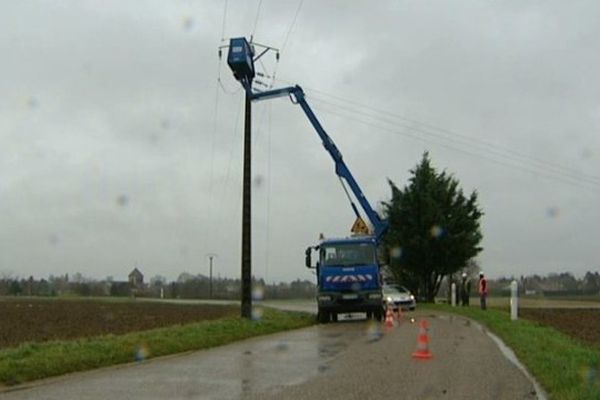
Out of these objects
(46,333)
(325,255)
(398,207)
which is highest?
(398,207)

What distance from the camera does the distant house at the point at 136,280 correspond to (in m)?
107

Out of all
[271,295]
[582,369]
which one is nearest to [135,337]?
[582,369]

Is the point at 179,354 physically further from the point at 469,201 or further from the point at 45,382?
the point at 469,201

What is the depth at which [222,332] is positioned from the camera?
2142cm

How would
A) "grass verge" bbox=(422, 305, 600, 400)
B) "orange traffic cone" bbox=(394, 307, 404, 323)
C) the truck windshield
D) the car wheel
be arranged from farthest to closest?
"orange traffic cone" bbox=(394, 307, 404, 323) → the car wheel → the truck windshield → "grass verge" bbox=(422, 305, 600, 400)

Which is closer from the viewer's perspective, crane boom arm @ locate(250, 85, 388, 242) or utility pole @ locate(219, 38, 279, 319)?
utility pole @ locate(219, 38, 279, 319)

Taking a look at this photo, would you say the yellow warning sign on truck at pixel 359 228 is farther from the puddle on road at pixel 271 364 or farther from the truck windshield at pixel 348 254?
the puddle on road at pixel 271 364

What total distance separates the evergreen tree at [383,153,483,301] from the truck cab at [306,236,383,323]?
67.2 ft

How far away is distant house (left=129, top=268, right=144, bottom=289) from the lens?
4222 inches

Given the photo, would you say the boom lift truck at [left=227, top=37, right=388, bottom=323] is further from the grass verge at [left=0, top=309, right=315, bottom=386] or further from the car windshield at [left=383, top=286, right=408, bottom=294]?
the car windshield at [left=383, top=286, right=408, bottom=294]

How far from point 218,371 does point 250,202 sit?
Answer: 557 inches

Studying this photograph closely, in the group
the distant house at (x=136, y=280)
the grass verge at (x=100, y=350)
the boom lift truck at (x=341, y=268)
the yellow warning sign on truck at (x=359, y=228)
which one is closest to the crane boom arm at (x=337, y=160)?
the yellow warning sign on truck at (x=359, y=228)

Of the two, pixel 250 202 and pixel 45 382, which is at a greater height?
pixel 250 202

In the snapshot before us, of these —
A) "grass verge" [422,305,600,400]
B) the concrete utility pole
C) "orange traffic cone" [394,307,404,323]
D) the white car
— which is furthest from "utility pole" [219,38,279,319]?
the white car
